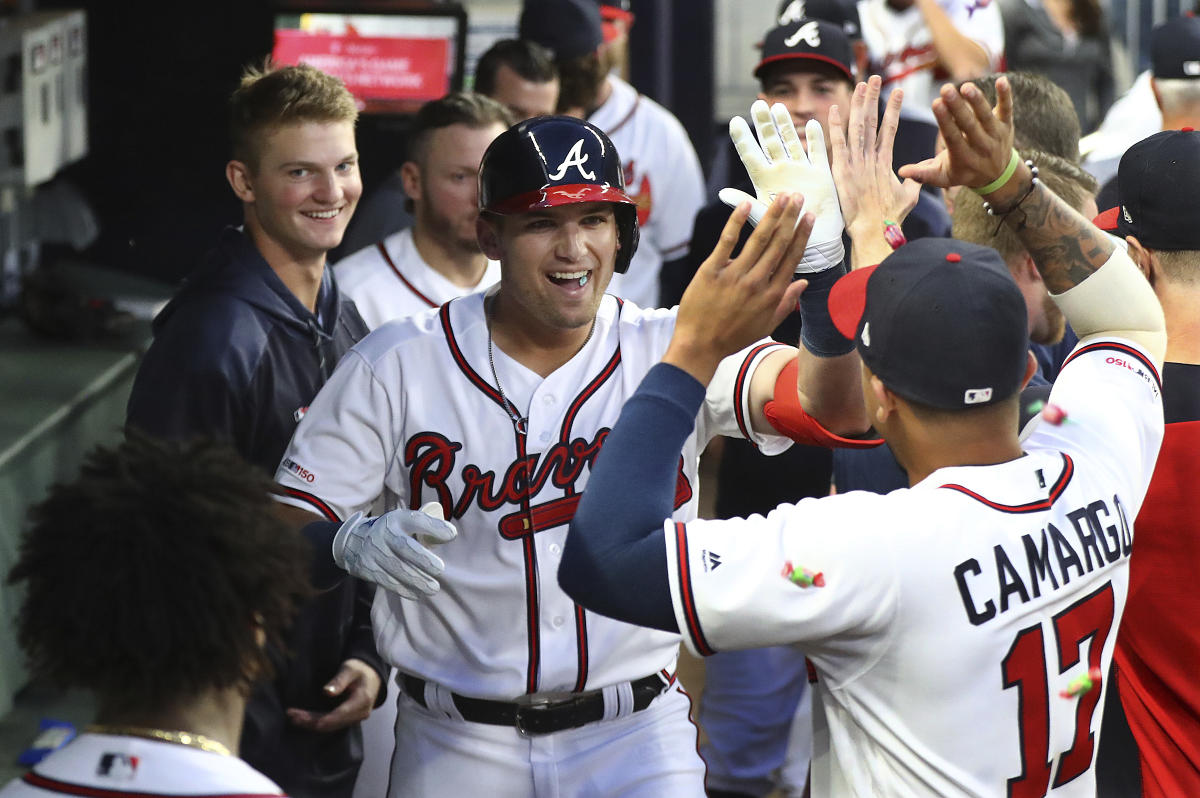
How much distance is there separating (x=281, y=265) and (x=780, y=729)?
2064 mm

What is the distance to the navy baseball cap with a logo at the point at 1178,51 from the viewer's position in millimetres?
4707

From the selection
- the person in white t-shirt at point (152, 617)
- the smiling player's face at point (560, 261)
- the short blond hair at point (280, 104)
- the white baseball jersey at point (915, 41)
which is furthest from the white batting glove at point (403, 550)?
the white baseball jersey at point (915, 41)

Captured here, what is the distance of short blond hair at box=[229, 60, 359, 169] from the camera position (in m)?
3.43

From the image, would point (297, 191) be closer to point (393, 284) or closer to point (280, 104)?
point (280, 104)

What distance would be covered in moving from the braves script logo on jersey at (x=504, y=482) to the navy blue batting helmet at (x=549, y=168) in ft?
1.51

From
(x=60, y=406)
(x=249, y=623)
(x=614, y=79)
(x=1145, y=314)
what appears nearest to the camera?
(x=249, y=623)

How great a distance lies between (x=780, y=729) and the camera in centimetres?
439

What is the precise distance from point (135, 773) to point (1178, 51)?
423 centimetres

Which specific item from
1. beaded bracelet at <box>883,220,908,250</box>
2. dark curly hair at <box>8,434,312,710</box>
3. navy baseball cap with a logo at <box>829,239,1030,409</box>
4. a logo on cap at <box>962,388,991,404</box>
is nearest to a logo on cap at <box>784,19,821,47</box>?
beaded bracelet at <box>883,220,908,250</box>

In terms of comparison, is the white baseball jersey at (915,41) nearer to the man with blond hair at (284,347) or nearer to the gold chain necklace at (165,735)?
the man with blond hair at (284,347)

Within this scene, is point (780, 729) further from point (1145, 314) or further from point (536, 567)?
point (1145, 314)

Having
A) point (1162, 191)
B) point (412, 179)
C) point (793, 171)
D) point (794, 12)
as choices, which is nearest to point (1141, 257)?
point (1162, 191)

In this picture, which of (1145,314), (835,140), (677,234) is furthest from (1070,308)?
(677,234)

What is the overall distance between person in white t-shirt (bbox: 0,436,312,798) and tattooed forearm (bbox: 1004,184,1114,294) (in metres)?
1.35
